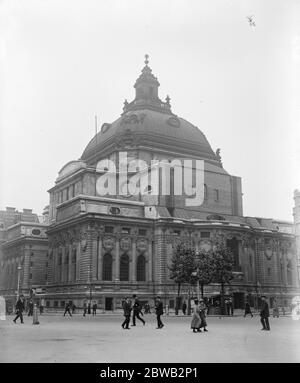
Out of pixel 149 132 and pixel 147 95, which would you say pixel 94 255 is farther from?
pixel 147 95

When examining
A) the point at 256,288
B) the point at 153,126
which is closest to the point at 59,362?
the point at 256,288

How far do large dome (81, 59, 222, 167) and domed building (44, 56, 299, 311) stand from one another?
8.0 inches

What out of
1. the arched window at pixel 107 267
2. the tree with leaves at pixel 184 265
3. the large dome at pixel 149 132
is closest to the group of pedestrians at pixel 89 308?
the arched window at pixel 107 267

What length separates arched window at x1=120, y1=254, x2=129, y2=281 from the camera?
2586 inches

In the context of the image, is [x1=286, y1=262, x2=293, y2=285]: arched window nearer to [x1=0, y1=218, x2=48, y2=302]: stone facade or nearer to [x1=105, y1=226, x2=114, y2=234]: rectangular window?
[x1=105, y1=226, x2=114, y2=234]: rectangular window

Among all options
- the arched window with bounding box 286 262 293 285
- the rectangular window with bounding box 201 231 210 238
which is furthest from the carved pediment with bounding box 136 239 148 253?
the arched window with bounding box 286 262 293 285

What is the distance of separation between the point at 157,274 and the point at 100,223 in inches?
416

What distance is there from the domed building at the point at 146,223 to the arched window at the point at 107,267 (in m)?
0.13

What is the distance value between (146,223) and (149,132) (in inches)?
802

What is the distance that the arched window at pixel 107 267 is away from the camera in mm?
64000

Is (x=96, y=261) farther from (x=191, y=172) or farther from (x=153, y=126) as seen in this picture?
(x=153, y=126)

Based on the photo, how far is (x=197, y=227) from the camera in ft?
231

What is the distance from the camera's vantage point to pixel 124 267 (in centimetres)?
6644

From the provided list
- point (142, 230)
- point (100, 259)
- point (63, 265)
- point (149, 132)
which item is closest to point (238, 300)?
point (142, 230)
